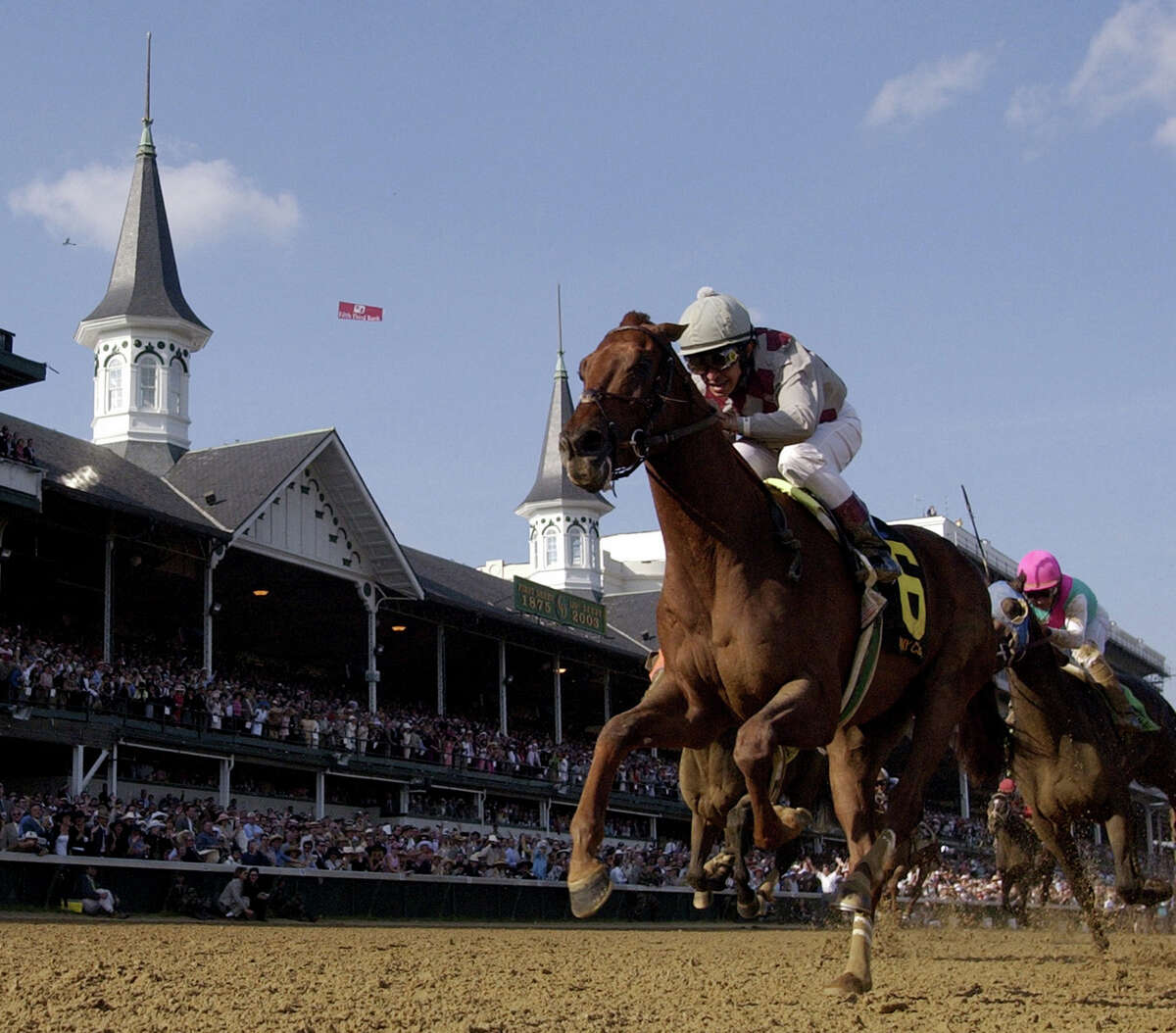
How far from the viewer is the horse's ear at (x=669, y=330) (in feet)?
21.3

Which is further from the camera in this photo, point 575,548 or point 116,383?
point 575,548

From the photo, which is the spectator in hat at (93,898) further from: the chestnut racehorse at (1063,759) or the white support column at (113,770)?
the chestnut racehorse at (1063,759)

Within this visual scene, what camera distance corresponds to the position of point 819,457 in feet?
23.5

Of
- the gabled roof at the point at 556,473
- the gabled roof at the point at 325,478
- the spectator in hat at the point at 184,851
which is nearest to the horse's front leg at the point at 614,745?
the spectator in hat at the point at 184,851

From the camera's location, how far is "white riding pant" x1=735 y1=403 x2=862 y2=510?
713cm

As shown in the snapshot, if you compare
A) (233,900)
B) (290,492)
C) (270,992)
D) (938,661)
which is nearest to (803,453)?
(938,661)

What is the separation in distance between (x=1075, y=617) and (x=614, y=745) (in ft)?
17.2

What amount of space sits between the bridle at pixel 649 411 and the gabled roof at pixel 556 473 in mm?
51134

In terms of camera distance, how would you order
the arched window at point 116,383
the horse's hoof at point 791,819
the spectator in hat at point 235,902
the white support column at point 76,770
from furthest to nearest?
1. the arched window at point 116,383
2. the white support column at point 76,770
3. the spectator in hat at point 235,902
4. the horse's hoof at point 791,819

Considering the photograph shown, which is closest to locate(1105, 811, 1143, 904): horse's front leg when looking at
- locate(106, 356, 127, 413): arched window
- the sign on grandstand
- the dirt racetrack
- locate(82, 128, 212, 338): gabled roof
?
the dirt racetrack

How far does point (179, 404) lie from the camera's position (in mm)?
39156

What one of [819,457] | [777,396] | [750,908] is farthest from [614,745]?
[750,908]

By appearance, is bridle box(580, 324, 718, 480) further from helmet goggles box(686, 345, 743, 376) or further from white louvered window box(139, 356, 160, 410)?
white louvered window box(139, 356, 160, 410)

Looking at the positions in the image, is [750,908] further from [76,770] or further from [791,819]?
[76,770]
